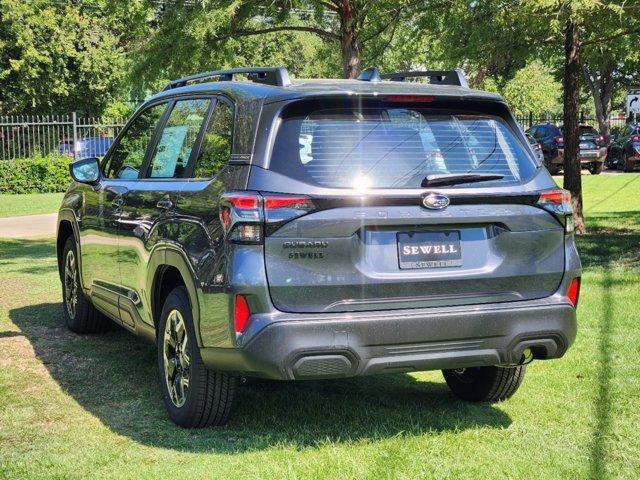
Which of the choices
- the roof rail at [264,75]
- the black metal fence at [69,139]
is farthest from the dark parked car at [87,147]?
the roof rail at [264,75]

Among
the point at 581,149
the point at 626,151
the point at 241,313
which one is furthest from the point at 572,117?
the point at 626,151

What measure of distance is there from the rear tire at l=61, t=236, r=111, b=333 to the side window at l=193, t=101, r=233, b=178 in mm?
2496

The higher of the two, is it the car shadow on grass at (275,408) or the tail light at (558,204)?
the tail light at (558,204)

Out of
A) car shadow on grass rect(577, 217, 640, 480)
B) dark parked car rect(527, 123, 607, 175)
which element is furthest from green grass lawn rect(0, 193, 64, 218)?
dark parked car rect(527, 123, 607, 175)

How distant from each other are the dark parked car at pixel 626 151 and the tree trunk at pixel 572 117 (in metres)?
19.6

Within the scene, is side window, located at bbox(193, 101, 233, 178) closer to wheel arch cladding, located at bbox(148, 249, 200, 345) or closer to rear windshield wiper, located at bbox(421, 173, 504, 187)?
wheel arch cladding, located at bbox(148, 249, 200, 345)

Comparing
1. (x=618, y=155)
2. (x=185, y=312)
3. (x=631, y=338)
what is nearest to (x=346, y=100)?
(x=185, y=312)

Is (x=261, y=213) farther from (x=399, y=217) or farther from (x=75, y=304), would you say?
(x=75, y=304)

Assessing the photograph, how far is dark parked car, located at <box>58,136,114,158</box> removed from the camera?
92.8 ft

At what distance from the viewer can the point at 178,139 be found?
215 inches

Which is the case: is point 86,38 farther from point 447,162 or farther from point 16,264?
point 447,162

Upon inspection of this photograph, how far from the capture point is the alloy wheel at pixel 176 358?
16.0 feet

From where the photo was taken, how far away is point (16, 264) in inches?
471

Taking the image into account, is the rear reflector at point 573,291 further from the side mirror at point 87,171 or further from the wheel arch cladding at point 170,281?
the side mirror at point 87,171
